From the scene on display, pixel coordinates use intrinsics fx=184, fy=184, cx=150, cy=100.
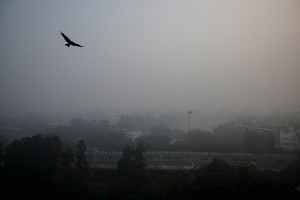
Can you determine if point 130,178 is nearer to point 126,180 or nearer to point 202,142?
point 126,180

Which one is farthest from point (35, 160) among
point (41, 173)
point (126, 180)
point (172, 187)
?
point (172, 187)

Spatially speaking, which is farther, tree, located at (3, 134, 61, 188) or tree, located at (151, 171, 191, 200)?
tree, located at (3, 134, 61, 188)

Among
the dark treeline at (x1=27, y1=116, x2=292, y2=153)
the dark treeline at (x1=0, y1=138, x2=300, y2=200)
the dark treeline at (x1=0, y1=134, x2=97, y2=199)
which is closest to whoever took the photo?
the dark treeline at (x1=0, y1=138, x2=300, y2=200)

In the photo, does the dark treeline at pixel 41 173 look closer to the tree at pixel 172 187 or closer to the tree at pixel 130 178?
the tree at pixel 130 178

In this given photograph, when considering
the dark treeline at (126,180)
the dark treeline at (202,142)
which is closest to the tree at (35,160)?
the dark treeline at (126,180)

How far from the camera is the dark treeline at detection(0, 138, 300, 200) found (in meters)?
4.56

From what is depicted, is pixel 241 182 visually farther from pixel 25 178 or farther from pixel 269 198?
pixel 25 178

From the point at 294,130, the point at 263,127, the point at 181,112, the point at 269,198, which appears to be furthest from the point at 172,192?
the point at 181,112

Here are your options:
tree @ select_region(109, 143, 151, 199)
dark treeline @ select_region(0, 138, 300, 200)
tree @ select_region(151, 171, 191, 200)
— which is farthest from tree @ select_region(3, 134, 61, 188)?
tree @ select_region(151, 171, 191, 200)

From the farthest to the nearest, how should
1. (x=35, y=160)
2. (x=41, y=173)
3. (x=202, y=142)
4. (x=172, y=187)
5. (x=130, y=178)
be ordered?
(x=202, y=142), (x=35, y=160), (x=41, y=173), (x=130, y=178), (x=172, y=187)

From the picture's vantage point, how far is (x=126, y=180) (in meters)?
6.07

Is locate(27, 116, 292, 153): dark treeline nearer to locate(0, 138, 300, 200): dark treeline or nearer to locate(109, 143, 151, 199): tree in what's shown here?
locate(0, 138, 300, 200): dark treeline

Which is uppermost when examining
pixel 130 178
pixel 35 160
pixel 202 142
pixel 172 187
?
pixel 35 160

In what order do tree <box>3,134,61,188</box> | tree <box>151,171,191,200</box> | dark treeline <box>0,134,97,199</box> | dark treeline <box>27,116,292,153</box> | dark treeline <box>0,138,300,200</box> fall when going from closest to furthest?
dark treeline <box>0,138,300,200</box> < tree <box>151,171,191,200</box> < dark treeline <box>0,134,97,199</box> < tree <box>3,134,61,188</box> < dark treeline <box>27,116,292,153</box>
